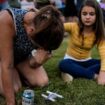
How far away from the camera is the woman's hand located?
124 inches

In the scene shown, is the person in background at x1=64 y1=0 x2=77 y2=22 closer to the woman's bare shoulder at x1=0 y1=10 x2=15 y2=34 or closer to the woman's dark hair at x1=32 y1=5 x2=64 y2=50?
the woman's bare shoulder at x1=0 y1=10 x2=15 y2=34

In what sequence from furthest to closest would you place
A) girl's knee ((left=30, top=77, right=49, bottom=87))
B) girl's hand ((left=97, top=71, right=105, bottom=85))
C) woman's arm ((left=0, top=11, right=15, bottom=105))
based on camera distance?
girl's hand ((left=97, top=71, right=105, bottom=85)) → girl's knee ((left=30, top=77, right=49, bottom=87)) → woman's arm ((left=0, top=11, right=15, bottom=105))

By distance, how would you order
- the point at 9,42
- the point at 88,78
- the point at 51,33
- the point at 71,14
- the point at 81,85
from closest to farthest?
the point at 51,33 < the point at 9,42 < the point at 81,85 < the point at 88,78 < the point at 71,14

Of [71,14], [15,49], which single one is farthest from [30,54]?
[71,14]

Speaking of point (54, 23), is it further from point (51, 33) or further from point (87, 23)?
point (87, 23)

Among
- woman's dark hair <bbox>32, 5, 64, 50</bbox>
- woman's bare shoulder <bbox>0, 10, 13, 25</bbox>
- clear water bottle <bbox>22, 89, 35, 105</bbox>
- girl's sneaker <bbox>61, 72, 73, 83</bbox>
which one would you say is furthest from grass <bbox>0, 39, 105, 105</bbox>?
woman's bare shoulder <bbox>0, 10, 13, 25</bbox>

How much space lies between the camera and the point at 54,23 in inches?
108

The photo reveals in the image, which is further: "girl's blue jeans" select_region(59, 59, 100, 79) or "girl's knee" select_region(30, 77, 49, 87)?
"girl's blue jeans" select_region(59, 59, 100, 79)

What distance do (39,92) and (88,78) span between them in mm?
698

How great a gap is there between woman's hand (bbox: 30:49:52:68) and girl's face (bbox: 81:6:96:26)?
0.76 meters

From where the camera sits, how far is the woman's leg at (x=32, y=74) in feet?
11.2

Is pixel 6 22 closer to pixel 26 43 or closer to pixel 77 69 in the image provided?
pixel 26 43

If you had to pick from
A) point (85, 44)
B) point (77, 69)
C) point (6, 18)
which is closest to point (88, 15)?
point (85, 44)

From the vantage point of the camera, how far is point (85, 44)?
12.9ft
